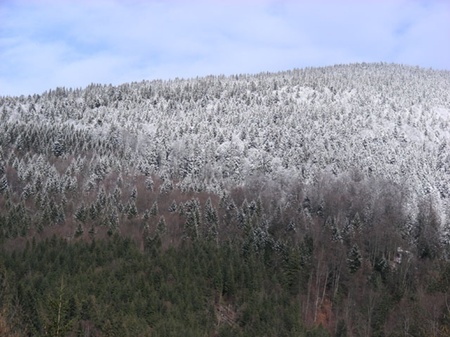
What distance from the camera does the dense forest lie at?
69250mm

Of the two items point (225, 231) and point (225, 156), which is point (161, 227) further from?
point (225, 156)

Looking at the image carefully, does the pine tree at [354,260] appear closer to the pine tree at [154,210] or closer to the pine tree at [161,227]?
the pine tree at [161,227]

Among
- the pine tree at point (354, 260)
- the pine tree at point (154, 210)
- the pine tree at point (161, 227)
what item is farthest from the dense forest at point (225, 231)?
the pine tree at point (154, 210)

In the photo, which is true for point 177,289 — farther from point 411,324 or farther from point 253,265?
point 411,324

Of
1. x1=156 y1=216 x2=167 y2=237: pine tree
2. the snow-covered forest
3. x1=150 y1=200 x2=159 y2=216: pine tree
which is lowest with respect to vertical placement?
x1=156 y1=216 x2=167 y2=237: pine tree

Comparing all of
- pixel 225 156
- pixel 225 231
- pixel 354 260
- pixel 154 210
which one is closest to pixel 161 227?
pixel 154 210

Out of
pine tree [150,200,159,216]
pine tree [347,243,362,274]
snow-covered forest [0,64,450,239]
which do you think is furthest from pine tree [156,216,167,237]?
pine tree [347,243,362,274]

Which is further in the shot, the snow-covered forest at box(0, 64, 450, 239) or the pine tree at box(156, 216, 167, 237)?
the snow-covered forest at box(0, 64, 450, 239)

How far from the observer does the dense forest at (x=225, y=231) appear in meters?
69.2

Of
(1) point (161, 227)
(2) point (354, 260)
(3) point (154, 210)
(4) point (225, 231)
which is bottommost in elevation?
(2) point (354, 260)

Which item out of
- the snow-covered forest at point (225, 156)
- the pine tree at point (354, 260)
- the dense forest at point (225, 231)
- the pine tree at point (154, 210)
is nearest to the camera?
the dense forest at point (225, 231)

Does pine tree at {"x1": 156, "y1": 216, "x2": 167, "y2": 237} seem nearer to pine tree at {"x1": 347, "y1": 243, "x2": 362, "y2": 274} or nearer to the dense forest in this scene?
the dense forest

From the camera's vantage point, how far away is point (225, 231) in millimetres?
108438

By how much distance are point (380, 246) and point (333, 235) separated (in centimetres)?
1095
